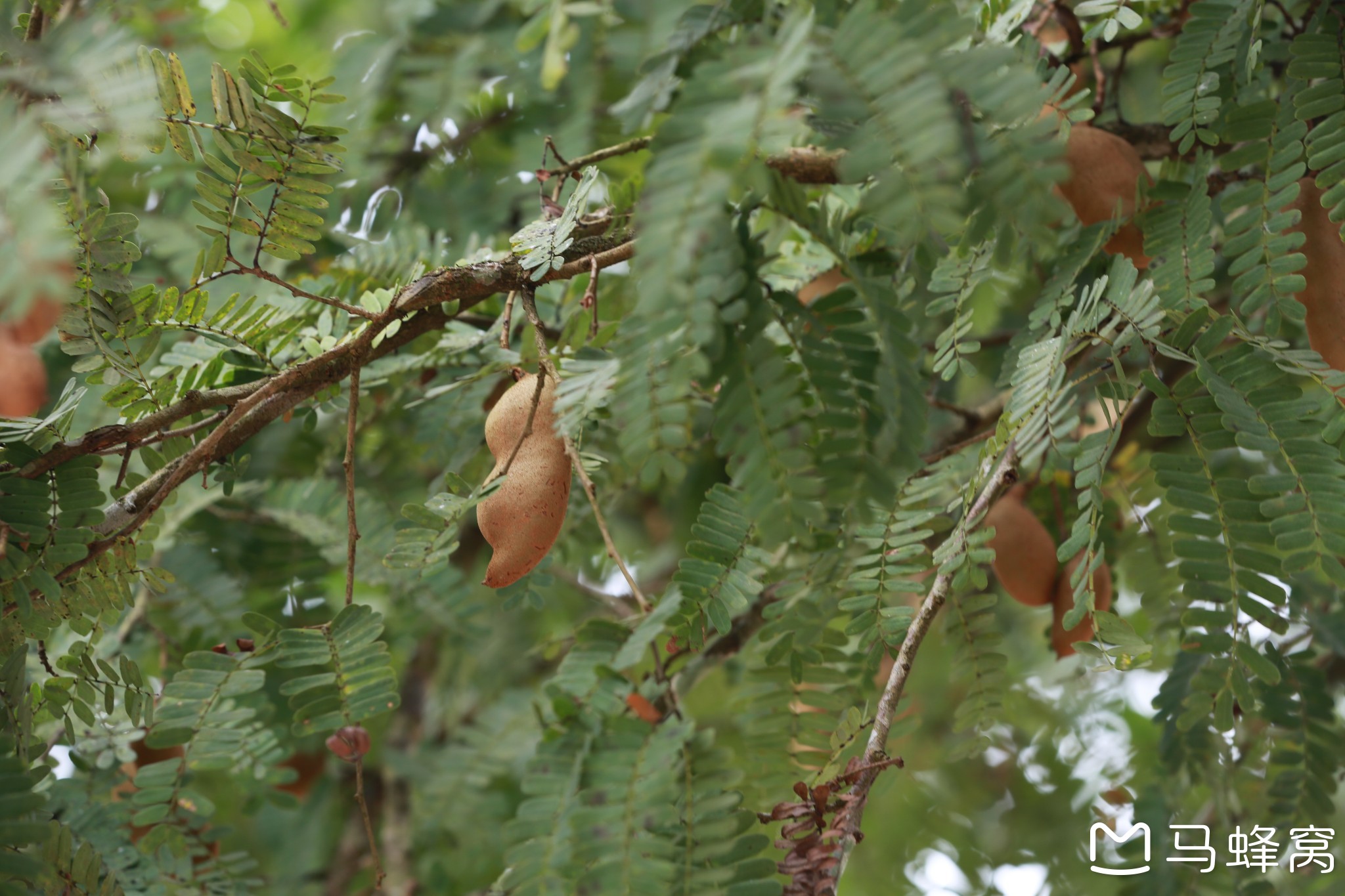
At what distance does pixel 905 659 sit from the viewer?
21.9 inches

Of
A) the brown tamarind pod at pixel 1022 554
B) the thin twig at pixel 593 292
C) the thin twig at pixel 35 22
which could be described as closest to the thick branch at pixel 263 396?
the thin twig at pixel 593 292

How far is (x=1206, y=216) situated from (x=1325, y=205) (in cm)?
6

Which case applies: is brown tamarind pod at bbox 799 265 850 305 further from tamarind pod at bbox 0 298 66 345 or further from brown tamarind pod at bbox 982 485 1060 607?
tamarind pod at bbox 0 298 66 345

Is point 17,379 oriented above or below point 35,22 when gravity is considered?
below

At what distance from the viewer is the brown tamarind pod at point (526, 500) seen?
20.3 inches

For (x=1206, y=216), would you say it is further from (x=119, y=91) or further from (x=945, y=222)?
(x=119, y=91)

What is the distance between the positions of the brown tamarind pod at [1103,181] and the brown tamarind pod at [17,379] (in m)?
0.56

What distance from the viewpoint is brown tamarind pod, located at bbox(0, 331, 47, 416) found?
464 mm

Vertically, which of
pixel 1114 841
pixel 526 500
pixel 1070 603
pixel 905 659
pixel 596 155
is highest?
pixel 596 155

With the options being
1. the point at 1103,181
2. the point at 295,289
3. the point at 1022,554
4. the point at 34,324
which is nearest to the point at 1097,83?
the point at 1103,181

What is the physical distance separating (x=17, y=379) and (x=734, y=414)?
0.31 metres

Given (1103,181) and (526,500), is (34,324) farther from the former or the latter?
(1103,181)

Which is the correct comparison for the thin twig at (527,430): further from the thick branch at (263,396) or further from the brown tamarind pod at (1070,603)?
the brown tamarind pod at (1070,603)

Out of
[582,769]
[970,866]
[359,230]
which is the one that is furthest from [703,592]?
[970,866]
